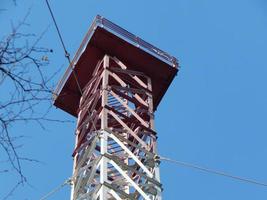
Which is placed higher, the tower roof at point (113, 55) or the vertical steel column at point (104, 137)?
the tower roof at point (113, 55)

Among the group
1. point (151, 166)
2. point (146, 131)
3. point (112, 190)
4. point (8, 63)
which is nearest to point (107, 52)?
point (146, 131)

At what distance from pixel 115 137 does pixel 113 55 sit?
3852 millimetres

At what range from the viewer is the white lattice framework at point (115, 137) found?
40.9 ft

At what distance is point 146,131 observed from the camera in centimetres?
1470

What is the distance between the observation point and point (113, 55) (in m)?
16.6

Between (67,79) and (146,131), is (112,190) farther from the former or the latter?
(67,79)

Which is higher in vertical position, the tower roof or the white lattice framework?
the tower roof

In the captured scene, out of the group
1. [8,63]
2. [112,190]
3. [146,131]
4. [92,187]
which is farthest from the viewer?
[146,131]

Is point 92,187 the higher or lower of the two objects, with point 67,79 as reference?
lower

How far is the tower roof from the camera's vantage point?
53.9ft

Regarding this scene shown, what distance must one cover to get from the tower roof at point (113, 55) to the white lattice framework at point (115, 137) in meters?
0.27

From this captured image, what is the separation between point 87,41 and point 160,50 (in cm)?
198

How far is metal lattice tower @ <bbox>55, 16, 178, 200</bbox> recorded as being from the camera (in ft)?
41.7

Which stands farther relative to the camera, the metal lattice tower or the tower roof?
the tower roof
